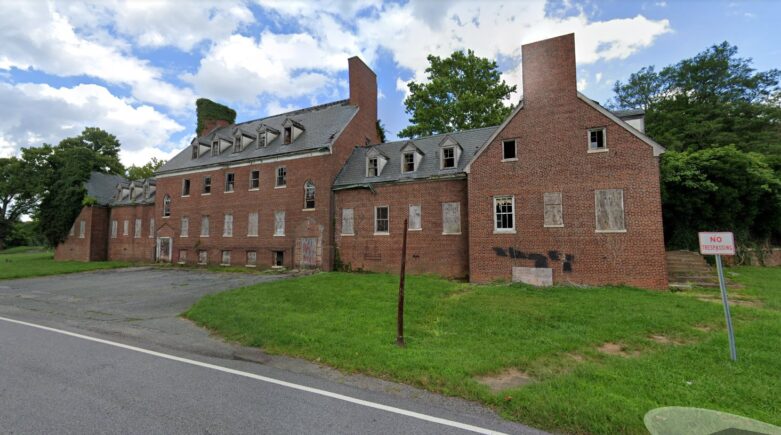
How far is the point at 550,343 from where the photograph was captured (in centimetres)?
743

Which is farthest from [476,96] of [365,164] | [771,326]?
[771,326]

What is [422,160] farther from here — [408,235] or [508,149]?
[508,149]

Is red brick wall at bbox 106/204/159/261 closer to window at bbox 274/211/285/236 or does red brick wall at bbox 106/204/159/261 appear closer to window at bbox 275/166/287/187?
window at bbox 274/211/285/236

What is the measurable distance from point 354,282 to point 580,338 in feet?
32.5

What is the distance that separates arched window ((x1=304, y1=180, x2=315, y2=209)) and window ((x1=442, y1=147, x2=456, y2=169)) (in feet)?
30.7

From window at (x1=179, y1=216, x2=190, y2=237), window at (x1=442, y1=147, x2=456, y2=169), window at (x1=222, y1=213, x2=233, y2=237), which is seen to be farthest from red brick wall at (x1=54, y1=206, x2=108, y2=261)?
window at (x1=442, y1=147, x2=456, y2=169)

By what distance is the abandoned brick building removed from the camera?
51.0 ft

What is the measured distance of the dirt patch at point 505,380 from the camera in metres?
5.39

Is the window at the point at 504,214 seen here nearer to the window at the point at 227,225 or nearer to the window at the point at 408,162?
the window at the point at 408,162

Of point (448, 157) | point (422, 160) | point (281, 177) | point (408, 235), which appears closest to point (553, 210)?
point (448, 157)

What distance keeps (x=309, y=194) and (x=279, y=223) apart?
327 cm

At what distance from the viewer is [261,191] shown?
26.3 metres

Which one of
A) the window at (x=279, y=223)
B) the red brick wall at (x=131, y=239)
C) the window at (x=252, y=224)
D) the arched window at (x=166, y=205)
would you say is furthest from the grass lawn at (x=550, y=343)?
the red brick wall at (x=131, y=239)

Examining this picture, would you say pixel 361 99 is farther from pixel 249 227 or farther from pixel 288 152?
pixel 249 227
